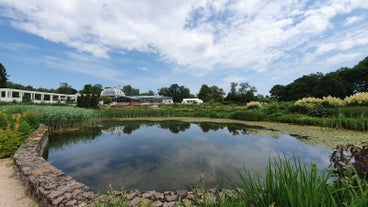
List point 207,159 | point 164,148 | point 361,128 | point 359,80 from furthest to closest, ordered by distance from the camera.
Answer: point 359,80, point 361,128, point 164,148, point 207,159

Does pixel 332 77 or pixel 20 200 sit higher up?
pixel 332 77

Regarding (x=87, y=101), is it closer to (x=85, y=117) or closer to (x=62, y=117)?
(x=85, y=117)

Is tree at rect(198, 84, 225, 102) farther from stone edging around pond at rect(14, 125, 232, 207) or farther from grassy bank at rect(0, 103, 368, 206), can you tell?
stone edging around pond at rect(14, 125, 232, 207)

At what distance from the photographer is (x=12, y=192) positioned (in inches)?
125

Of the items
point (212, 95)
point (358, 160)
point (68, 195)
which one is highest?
point (212, 95)

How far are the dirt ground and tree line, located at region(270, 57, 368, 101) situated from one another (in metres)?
35.5

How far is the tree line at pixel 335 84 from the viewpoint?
90.9 feet

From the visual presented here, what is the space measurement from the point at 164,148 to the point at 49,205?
4.49 m

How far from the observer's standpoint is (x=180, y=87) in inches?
2645

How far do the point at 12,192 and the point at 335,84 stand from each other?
3661 centimetres

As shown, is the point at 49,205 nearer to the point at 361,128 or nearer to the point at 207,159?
the point at 207,159

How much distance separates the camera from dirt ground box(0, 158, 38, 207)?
9.36 feet

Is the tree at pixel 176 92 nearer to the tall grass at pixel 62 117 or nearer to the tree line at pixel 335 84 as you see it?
the tree line at pixel 335 84

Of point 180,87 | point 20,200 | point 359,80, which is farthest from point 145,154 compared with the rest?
point 180,87
